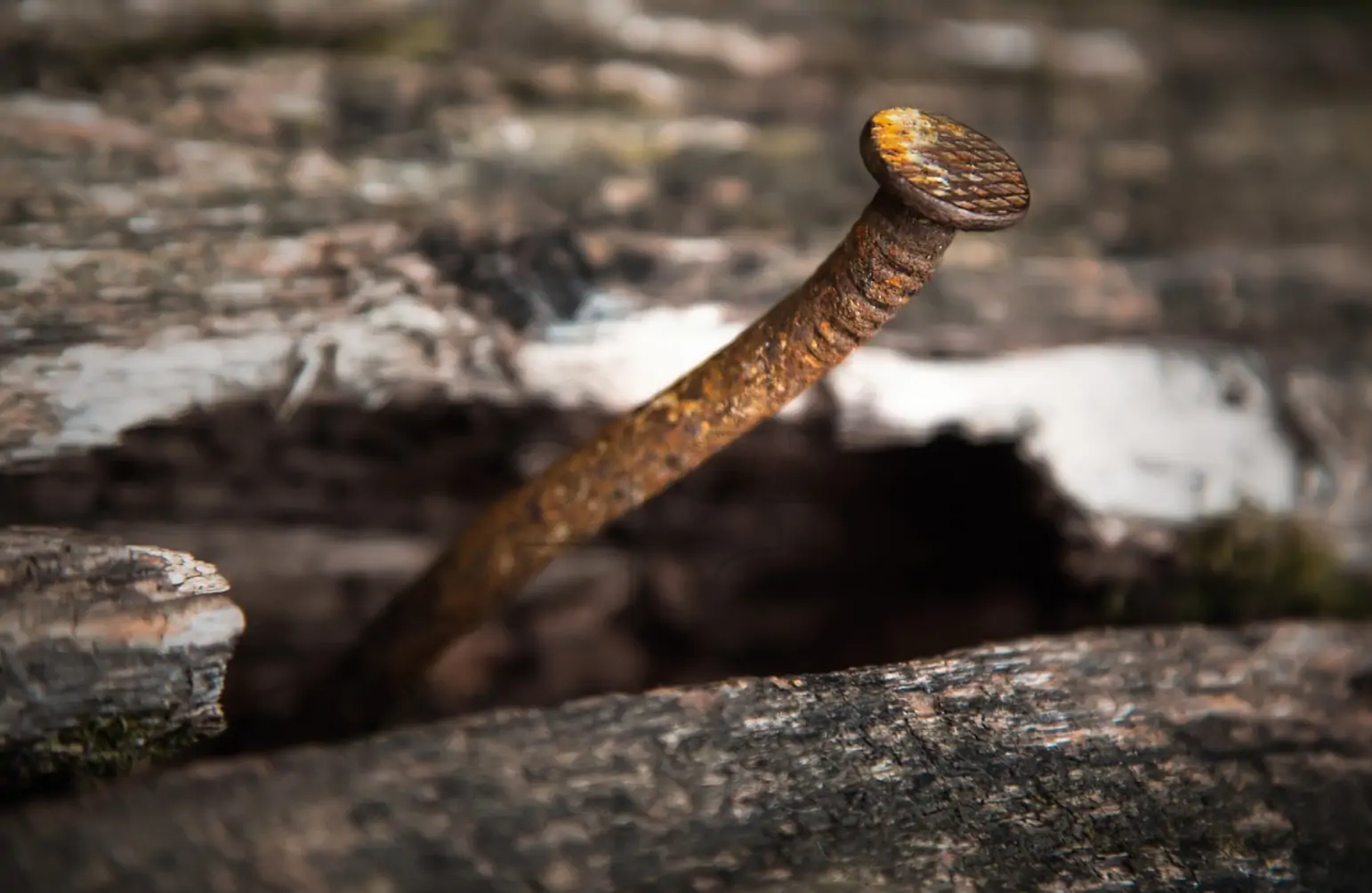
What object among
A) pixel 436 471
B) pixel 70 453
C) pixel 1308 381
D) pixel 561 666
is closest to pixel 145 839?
pixel 70 453

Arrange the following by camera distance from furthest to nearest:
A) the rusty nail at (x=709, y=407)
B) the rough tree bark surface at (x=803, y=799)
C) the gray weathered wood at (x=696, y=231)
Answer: the gray weathered wood at (x=696, y=231) < the rusty nail at (x=709, y=407) < the rough tree bark surface at (x=803, y=799)

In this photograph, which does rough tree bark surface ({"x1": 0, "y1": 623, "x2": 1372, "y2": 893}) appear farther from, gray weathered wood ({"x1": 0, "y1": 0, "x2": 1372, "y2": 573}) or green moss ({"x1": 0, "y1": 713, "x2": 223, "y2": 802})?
gray weathered wood ({"x1": 0, "y1": 0, "x2": 1372, "y2": 573})

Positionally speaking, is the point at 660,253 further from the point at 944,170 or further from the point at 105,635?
the point at 105,635

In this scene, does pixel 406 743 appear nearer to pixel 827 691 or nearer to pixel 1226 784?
pixel 827 691

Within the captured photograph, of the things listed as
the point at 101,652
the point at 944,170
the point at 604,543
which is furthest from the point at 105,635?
the point at 604,543

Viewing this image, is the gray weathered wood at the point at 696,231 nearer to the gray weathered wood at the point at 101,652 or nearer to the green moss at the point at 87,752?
the gray weathered wood at the point at 101,652

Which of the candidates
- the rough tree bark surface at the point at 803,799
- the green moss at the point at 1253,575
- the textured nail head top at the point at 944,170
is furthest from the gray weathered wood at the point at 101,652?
the green moss at the point at 1253,575

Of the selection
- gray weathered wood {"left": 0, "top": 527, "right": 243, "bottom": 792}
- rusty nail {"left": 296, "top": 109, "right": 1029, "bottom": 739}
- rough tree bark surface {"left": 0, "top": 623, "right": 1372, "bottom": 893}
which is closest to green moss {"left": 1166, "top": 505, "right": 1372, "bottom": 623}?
rough tree bark surface {"left": 0, "top": 623, "right": 1372, "bottom": 893}
